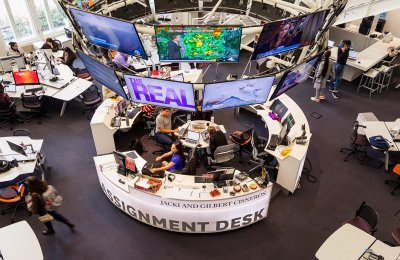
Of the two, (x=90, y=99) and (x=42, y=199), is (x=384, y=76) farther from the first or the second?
(x=42, y=199)

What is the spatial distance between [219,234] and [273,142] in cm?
242

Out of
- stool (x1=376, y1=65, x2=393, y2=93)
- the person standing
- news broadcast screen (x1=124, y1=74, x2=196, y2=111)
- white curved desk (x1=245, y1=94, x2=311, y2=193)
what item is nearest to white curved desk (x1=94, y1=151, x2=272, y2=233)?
white curved desk (x1=245, y1=94, x2=311, y2=193)

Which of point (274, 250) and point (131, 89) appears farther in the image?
point (274, 250)

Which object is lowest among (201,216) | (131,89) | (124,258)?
(124,258)

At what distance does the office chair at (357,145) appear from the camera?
342 inches

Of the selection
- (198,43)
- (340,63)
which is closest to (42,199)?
(198,43)

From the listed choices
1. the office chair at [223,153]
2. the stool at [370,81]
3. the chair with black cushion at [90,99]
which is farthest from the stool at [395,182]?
the chair with black cushion at [90,99]

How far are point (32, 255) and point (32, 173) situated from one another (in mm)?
2528

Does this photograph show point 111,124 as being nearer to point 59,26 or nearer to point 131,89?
point 131,89

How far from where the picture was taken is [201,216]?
6.76 m

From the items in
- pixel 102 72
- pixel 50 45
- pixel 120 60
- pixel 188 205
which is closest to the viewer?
pixel 102 72

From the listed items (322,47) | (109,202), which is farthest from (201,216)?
(322,47)

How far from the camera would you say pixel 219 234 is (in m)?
7.10

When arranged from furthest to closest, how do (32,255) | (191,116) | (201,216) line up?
(191,116), (201,216), (32,255)
